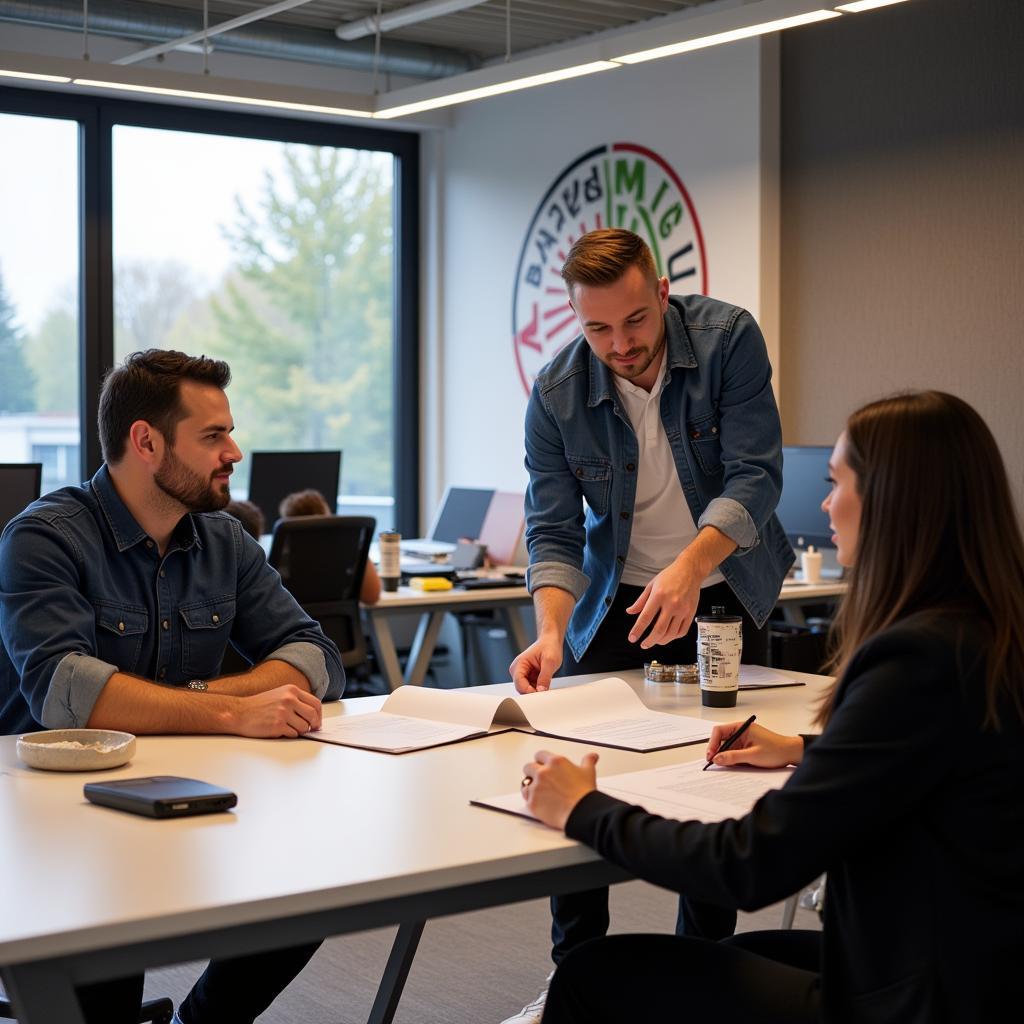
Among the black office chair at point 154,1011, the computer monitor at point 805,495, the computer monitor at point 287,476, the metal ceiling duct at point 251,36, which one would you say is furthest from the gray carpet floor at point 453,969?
the metal ceiling duct at point 251,36

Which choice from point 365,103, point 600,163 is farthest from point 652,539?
point 600,163

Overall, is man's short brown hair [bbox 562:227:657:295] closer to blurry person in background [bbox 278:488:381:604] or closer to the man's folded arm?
the man's folded arm

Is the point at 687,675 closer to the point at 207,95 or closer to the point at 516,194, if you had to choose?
the point at 207,95

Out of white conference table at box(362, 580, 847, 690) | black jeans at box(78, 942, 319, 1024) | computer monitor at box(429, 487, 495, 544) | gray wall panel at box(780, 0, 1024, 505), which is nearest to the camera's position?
black jeans at box(78, 942, 319, 1024)

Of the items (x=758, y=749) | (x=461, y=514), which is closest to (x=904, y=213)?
(x=461, y=514)

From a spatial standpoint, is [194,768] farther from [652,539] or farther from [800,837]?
[652,539]

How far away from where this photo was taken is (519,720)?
217 cm

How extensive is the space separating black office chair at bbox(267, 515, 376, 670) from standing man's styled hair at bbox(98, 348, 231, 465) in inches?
95.5

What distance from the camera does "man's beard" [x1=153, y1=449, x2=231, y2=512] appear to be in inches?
91.9

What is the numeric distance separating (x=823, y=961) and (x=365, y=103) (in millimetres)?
4429

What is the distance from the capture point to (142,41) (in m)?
6.40

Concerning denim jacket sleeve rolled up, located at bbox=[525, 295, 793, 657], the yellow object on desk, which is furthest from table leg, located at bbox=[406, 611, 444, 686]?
denim jacket sleeve rolled up, located at bbox=[525, 295, 793, 657]

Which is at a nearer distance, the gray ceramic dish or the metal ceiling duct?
the gray ceramic dish

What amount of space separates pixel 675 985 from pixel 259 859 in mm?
482
